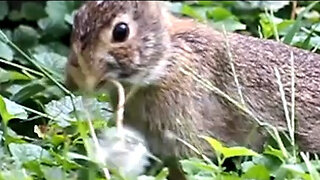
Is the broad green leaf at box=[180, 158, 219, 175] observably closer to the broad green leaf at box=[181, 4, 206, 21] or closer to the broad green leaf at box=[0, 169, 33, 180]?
the broad green leaf at box=[0, 169, 33, 180]

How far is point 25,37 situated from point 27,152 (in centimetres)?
181

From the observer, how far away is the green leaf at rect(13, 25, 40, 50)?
5.03 metres

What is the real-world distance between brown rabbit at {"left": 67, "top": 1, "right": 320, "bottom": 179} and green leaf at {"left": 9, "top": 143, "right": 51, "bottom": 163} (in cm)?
25

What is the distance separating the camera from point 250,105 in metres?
3.67

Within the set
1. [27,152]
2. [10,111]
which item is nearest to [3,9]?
[10,111]

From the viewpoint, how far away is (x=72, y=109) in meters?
3.63

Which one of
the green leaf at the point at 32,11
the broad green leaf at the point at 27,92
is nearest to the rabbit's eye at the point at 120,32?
the broad green leaf at the point at 27,92

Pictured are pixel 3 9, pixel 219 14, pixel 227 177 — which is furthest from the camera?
pixel 3 9

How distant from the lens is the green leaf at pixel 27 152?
327 cm

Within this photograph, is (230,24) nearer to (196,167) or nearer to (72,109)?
(72,109)

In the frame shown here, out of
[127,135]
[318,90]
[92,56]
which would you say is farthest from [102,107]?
[318,90]

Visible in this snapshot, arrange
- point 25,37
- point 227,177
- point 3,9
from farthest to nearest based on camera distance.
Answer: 1. point 3,9
2. point 25,37
3. point 227,177

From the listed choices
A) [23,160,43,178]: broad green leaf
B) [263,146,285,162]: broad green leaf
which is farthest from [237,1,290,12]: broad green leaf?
[23,160,43,178]: broad green leaf

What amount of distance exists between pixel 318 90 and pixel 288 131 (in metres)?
0.22
